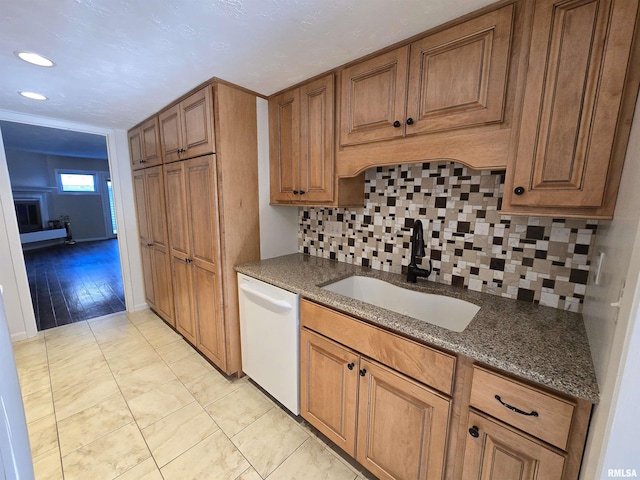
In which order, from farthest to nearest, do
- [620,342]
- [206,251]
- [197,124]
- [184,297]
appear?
1. [184,297]
2. [206,251]
3. [197,124]
4. [620,342]

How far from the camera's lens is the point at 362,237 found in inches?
72.6

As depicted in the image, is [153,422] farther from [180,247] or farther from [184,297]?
[180,247]

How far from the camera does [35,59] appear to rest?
54.8 inches

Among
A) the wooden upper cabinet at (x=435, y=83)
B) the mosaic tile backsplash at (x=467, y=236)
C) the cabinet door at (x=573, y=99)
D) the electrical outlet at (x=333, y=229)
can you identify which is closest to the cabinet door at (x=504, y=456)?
the mosaic tile backsplash at (x=467, y=236)

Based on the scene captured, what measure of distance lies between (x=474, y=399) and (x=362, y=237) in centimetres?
113

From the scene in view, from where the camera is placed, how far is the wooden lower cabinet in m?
1.01

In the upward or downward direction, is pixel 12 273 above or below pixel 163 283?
above

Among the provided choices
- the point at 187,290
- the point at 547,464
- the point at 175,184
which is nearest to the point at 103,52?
the point at 175,184

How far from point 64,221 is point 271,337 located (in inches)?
330

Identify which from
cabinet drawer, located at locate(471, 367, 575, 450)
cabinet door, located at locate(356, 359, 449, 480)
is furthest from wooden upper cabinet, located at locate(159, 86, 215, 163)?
cabinet drawer, located at locate(471, 367, 575, 450)

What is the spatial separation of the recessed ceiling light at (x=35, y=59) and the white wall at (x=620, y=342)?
245 centimetres

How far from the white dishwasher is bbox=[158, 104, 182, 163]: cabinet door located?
3.78 feet

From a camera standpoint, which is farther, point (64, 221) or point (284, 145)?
point (64, 221)

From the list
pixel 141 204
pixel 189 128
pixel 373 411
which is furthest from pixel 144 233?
pixel 373 411
